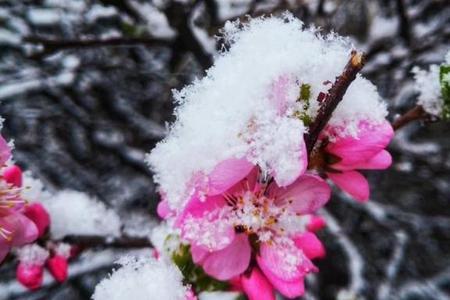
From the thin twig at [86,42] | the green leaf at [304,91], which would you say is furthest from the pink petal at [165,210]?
the thin twig at [86,42]

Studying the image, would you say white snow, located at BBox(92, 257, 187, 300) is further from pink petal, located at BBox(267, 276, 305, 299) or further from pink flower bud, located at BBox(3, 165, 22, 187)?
pink flower bud, located at BBox(3, 165, 22, 187)

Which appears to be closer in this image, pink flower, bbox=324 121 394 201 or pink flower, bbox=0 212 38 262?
pink flower, bbox=324 121 394 201

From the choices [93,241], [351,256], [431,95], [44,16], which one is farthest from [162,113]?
[431,95]

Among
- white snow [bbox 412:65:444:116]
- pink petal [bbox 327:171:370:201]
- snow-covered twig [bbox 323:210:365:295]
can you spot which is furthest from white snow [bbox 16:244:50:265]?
snow-covered twig [bbox 323:210:365:295]

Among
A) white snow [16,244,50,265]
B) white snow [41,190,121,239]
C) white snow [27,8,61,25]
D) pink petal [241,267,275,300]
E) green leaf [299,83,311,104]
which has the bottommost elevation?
pink petal [241,267,275,300]

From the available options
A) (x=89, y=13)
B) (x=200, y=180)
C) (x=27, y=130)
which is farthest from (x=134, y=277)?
(x=89, y=13)

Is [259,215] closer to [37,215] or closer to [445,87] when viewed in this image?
[445,87]

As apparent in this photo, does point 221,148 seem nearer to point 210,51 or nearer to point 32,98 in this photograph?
point 210,51

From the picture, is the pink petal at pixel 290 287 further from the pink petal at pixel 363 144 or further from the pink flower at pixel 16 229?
the pink flower at pixel 16 229
